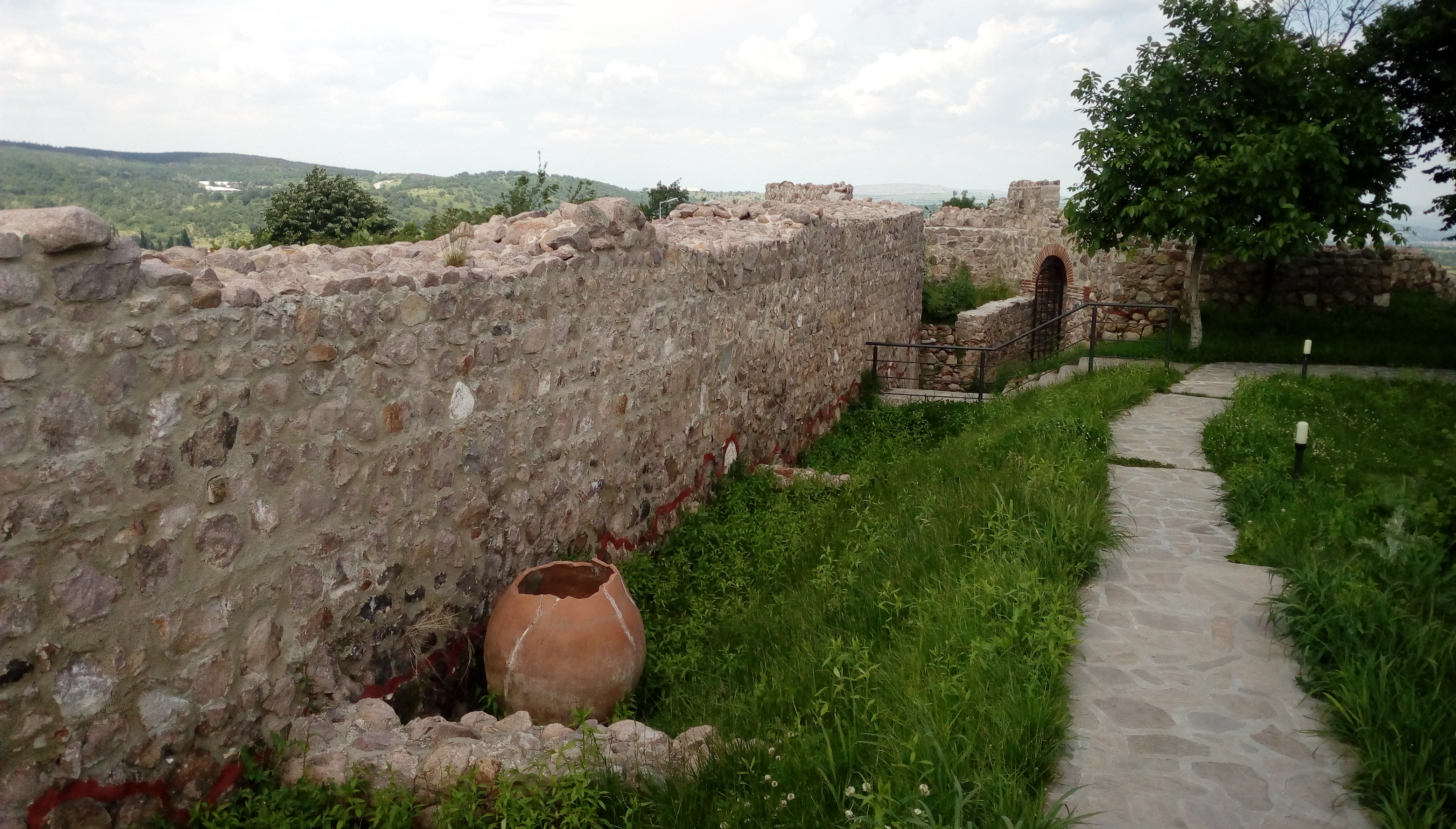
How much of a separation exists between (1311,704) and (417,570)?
3.99 metres

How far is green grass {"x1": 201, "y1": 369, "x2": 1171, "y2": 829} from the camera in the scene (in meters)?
3.57

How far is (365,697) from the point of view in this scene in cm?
448

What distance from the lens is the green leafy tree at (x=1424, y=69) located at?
11406 millimetres

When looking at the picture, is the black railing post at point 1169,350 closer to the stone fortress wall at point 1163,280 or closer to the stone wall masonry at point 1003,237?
the stone fortress wall at point 1163,280

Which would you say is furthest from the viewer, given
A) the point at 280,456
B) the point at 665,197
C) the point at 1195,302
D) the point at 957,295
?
the point at 665,197

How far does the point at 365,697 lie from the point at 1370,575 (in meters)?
4.82

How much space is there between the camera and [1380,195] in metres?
12.0

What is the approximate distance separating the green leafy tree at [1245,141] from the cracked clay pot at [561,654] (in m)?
9.82

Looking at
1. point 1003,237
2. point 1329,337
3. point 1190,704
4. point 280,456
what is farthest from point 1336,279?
point 280,456

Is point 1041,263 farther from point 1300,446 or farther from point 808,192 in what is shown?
point 1300,446

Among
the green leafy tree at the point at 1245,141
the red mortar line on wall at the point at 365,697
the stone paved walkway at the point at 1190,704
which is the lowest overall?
the red mortar line on wall at the point at 365,697

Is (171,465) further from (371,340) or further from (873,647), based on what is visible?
(873,647)

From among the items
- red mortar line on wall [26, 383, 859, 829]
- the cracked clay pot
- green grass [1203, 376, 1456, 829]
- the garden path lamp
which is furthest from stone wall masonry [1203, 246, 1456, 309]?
the cracked clay pot

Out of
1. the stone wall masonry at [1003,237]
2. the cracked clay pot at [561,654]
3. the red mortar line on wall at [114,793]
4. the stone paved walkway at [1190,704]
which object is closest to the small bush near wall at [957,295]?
the stone wall masonry at [1003,237]
